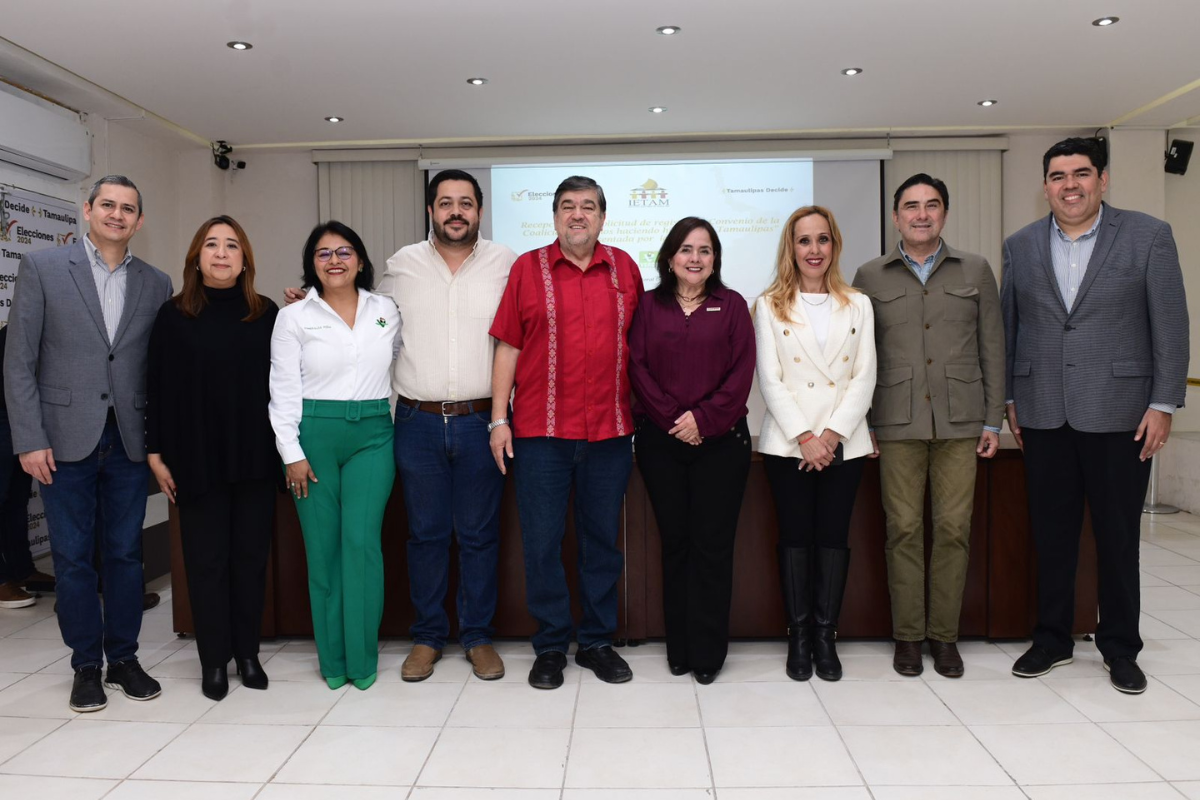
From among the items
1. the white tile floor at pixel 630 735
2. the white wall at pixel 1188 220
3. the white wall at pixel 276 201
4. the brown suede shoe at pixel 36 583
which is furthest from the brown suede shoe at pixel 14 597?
the white wall at pixel 1188 220

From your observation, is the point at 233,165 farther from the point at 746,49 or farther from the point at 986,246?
the point at 986,246

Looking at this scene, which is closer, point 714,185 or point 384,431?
point 384,431

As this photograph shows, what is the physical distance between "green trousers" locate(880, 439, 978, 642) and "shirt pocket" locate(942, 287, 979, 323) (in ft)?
1.37

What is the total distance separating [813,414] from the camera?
277 cm

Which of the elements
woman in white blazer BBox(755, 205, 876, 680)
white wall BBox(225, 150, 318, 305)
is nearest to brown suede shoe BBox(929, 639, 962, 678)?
woman in white blazer BBox(755, 205, 876, 680)

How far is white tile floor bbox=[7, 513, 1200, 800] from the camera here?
84.6 inches

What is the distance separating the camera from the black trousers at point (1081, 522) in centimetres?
274

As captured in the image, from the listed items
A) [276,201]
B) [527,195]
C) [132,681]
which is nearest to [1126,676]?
[132,681]

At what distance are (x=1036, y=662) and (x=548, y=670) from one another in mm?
1651

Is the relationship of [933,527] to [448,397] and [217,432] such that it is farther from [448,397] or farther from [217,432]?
[217,432]

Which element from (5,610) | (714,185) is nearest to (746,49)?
(714,185)

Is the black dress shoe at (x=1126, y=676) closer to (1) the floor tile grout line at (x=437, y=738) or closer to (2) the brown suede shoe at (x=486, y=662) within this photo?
(2) the brown suede shoe at (x=486, y=662)

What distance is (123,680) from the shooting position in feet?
9.14

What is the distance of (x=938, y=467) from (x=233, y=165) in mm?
6510
